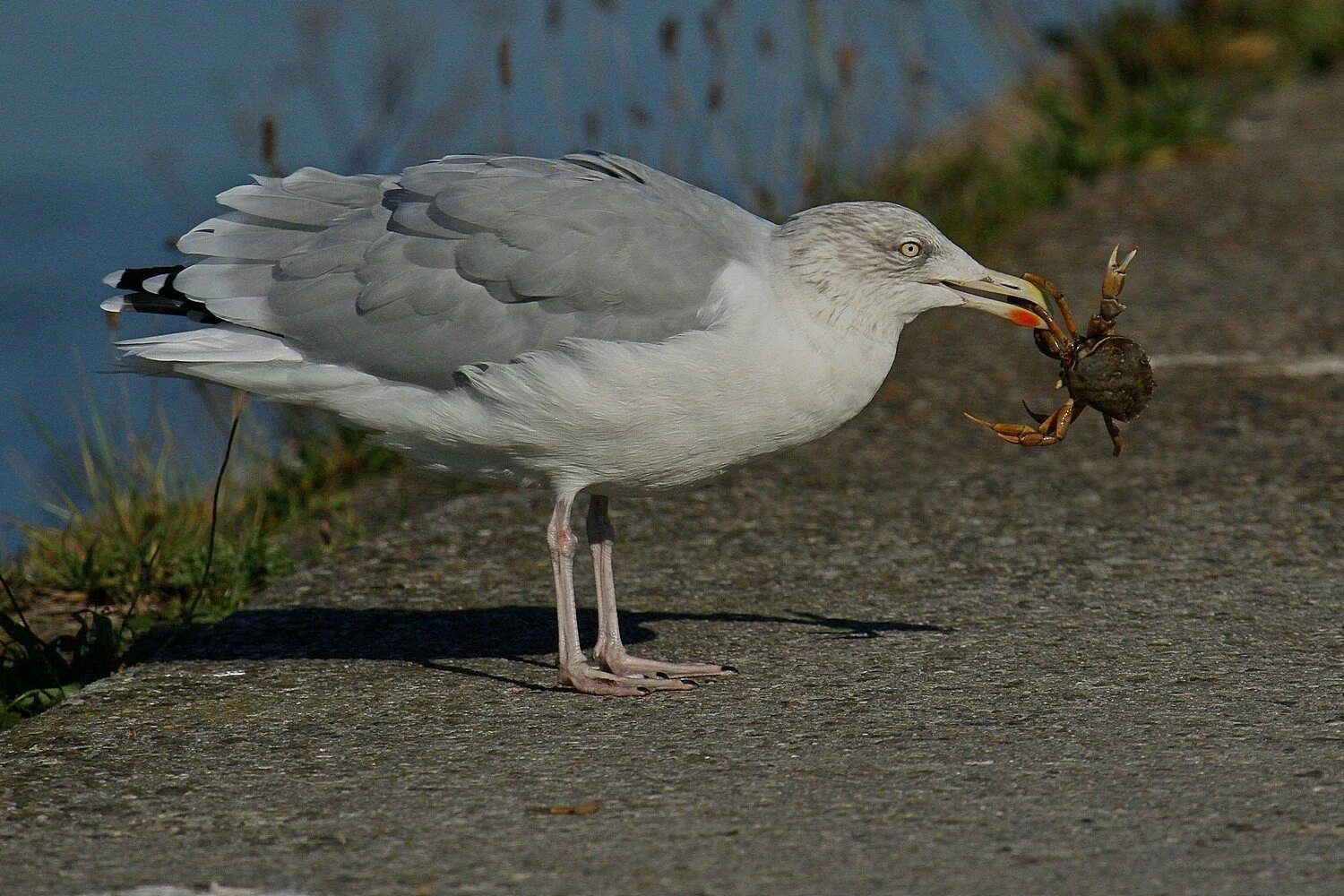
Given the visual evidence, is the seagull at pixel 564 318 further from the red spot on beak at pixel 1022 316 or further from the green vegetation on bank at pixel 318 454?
the green vegetation on bank at pixel 318 454

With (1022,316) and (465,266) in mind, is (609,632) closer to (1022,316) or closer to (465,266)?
(465,266)

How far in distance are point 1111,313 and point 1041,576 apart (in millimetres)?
743

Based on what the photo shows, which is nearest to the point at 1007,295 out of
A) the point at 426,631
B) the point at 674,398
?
the point at 674,398

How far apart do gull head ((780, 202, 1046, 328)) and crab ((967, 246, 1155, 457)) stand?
0.77ft

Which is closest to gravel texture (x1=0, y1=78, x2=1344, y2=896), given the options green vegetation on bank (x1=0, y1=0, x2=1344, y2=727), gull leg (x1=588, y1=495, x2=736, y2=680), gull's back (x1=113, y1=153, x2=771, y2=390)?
gull leg (x1=588, y1=495, x2=736, y2=680)

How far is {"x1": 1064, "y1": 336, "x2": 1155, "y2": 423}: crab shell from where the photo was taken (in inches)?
175

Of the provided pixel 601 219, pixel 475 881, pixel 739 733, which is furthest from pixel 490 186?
pixel 475 881

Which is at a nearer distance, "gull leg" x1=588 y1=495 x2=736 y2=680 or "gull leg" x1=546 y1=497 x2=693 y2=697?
"gull leg" x1=546 y1=497 x2=693 y2=697

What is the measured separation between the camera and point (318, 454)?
20.5 ft

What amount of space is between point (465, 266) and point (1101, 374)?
165 centimetres

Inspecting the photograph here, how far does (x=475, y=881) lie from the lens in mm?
2893

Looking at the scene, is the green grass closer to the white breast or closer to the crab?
the white breast

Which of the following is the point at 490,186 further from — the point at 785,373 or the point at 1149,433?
the point at 1149,433

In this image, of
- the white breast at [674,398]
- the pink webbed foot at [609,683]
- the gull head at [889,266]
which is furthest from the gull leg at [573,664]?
the gull head at [889,266]
